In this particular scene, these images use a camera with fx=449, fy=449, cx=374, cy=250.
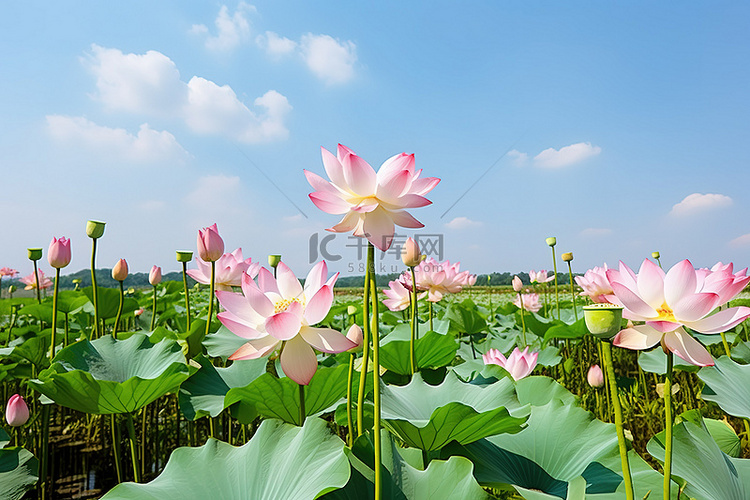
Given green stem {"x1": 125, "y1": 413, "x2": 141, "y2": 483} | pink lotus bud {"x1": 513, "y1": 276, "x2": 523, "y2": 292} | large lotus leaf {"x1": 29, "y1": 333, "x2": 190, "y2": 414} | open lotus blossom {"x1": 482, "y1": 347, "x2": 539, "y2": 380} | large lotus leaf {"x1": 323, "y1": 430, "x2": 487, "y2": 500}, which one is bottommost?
green stem {"x1": 125, "y1": 413, "x2": 141, "y2": 483}

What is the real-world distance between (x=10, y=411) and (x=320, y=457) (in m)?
1.39

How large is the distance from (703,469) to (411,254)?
3.37 feet

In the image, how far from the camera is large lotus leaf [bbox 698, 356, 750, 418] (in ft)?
4.72

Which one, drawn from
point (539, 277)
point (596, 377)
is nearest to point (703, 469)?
point (596, 377)

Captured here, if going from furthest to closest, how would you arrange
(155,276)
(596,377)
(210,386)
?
(155,276)
(596,377)
(210,386)

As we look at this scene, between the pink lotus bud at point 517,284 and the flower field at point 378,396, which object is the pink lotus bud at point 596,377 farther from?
the pink lotus bud at point 517,284

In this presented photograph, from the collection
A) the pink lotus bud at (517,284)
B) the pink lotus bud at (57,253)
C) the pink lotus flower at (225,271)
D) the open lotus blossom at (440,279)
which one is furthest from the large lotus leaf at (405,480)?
the pink lotus bud at (517,284)

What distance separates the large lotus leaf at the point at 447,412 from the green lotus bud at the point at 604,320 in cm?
28

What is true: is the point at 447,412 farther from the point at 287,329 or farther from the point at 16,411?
the point at 16,411

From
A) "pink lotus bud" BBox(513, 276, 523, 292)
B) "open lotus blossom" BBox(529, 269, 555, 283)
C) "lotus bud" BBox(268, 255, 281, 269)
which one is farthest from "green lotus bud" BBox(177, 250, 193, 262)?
"open lotus blossom" BBox(529, 269, 555, 283)

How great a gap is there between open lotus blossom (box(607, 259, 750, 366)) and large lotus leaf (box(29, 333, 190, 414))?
1243 millimetres

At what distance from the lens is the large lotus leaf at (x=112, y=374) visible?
4.38 ft

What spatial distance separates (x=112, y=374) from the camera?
1.72m

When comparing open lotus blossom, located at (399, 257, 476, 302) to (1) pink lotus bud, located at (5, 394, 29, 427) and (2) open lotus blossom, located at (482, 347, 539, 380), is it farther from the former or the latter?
(1) pink lotus bud, located at (5, 394, 29, 427)
